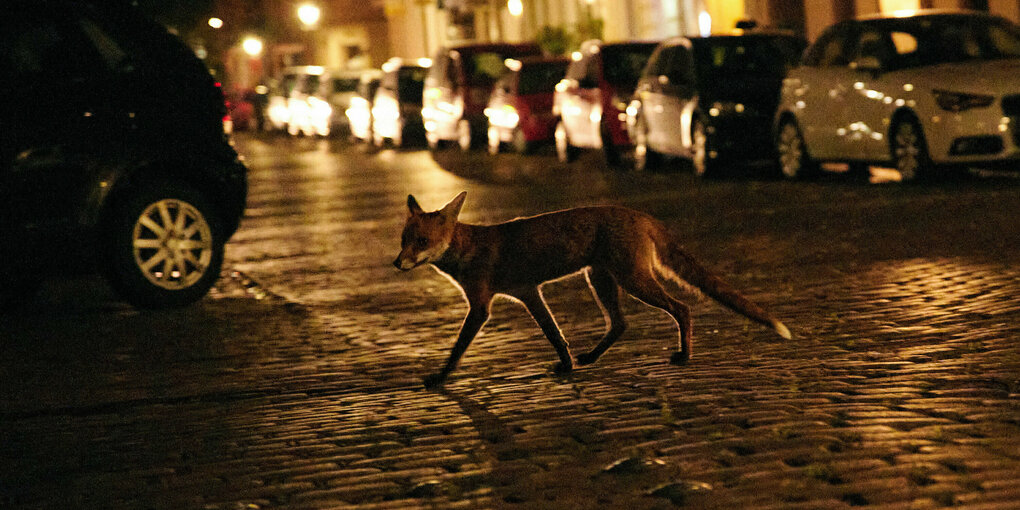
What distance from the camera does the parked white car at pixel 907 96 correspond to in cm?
1562

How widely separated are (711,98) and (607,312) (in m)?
12.3

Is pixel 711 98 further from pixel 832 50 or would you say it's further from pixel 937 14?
pixel 937 14

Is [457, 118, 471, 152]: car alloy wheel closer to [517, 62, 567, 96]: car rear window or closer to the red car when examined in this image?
the red car

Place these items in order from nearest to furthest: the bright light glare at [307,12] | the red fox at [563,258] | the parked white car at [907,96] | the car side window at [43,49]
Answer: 1. the red fox at [563,258]
2. the car side window at [43,49]
3. the parked white car at [907,96]
4. the bright light glare at [307,12]

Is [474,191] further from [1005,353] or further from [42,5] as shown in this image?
[1005,353]

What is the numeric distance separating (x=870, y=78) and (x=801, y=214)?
301 cm

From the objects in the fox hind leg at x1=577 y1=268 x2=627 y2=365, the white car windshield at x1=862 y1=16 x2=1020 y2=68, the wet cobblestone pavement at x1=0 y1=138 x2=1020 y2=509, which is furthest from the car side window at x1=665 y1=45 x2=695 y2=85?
the fox hind leg at x1=577 y1=268 x2=627 y2=365

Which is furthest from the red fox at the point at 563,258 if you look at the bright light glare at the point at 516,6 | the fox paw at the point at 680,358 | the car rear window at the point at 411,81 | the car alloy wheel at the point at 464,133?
the bright light glare at the point at 516,6

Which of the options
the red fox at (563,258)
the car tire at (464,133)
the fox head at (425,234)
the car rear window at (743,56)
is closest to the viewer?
the fox head at (425,234)

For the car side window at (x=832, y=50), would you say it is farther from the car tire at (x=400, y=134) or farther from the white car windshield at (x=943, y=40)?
the car tire at (x=400, y=134)

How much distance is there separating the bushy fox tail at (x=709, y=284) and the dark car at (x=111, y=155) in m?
4.45

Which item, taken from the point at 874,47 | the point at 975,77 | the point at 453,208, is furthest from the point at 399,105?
the point at 453,208

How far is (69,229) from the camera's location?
10.6 m

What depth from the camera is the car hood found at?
51.4ft
